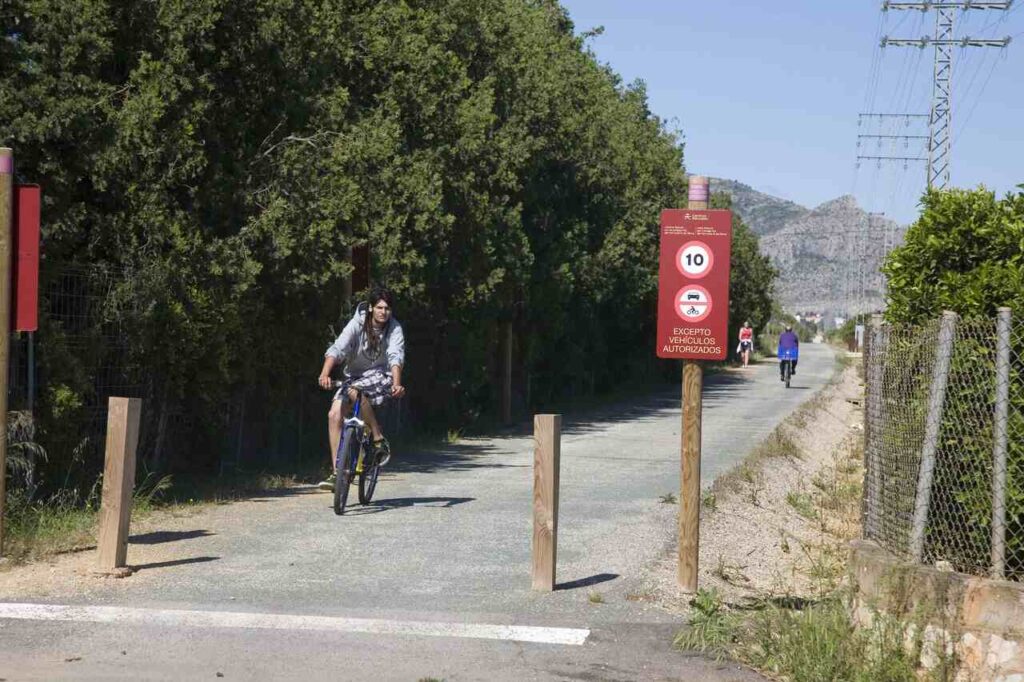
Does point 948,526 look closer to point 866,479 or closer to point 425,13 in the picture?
point 866,479

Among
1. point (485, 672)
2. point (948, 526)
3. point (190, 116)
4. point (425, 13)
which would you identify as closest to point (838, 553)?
point (948, 526)

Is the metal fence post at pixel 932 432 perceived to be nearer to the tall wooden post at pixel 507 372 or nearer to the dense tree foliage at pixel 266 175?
the dense tree foliage at pixel 266 175

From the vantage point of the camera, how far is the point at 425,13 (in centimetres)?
1984

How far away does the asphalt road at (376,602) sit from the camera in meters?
6.98

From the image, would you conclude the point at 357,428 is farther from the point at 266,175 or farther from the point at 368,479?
the point at 266,175

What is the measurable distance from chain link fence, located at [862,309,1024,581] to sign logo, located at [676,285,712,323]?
137cm

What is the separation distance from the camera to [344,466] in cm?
1151

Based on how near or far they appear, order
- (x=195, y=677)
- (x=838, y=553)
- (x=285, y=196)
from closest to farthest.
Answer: (x=195, y=677) → (x=838, y=553) → (x=285, y=196)

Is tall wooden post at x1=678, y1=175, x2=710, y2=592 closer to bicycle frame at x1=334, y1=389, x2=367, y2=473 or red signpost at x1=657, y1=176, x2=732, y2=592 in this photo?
red signpost at x1=657, y1=176, x2=732, y2=592

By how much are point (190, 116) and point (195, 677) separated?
7629 millimetres

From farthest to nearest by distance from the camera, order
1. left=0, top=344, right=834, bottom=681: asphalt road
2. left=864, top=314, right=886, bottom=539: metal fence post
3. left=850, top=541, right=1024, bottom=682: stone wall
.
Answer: left=864, top=314, right=886, bottom=539: metal fence post → left=850, top=541, right=1024, bottom=682: stone wall → left=0, top=344, right=834, bottom=681: asphalt road

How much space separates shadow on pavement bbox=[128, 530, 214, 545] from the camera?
10.1 meters

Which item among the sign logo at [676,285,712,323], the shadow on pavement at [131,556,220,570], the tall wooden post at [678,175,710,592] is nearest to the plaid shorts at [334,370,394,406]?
the shadow on pavement at [131,556,220,570]

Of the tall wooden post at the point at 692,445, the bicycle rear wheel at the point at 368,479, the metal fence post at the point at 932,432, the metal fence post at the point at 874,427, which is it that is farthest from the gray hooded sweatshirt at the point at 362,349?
the metal fence post at the point at 932,432
